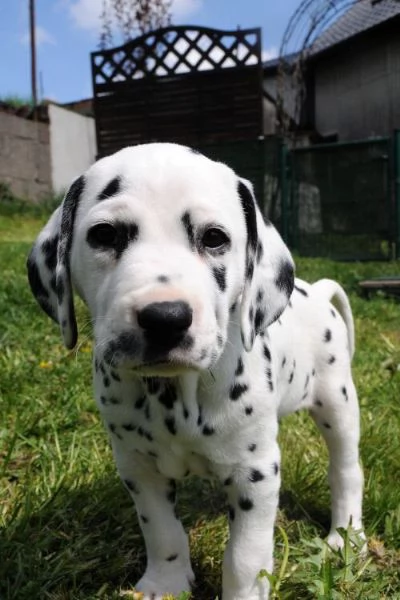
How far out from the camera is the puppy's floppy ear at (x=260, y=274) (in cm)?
221

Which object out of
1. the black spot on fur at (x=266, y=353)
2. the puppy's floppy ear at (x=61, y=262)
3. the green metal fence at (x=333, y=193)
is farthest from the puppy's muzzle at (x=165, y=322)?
the green metal fence at (x=333, y=193)

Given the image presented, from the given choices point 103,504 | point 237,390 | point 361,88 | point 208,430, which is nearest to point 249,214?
point 237,390

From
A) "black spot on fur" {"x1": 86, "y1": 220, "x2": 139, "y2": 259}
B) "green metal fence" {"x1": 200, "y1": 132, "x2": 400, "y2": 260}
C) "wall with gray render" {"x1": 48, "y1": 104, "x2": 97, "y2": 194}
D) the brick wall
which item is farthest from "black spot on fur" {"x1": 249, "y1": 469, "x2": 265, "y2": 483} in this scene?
"wall with gray render" {"x1": 48, "y1": 104, "x2": 97, "y2": 194}

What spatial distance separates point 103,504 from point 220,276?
1375 millimetres

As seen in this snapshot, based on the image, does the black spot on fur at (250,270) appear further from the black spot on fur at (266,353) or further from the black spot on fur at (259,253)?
the black spot on fur at (266,353)

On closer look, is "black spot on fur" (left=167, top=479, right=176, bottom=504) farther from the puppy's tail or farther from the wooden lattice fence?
the wooden lattice fence

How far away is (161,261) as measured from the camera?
1879 millimetres

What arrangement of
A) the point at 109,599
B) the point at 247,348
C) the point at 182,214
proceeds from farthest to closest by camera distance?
the point at 109,599 → the point at 247,348 → the point at 182,214

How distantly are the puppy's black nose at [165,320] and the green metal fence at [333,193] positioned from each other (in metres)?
11.0

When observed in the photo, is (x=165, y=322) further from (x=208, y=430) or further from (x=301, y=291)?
(x=301, y=291)

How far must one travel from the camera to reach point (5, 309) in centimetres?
543

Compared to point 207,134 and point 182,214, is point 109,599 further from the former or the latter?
point 207,134

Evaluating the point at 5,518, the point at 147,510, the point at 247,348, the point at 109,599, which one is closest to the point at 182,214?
the point at 247,348

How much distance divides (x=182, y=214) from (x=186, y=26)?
14.3m
